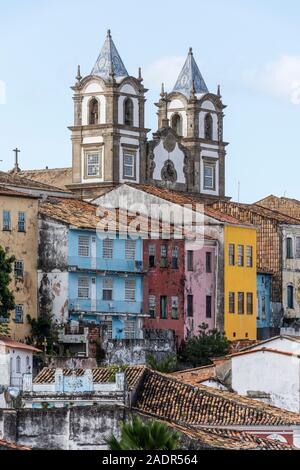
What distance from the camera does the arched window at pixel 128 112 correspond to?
369 feet

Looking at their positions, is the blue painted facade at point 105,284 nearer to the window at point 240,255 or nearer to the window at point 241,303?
the window at point 240,255

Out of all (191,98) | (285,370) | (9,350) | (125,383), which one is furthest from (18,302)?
(191,98)

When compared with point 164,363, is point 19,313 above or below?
above

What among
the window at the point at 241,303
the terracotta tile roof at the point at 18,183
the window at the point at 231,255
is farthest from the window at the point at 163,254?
the terracotta tile roof at the point at 18,183

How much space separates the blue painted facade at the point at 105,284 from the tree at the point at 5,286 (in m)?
3.86

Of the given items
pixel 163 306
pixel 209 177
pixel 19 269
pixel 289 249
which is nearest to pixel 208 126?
pixel 209 177

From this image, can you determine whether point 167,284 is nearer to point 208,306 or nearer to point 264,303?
point 208,306

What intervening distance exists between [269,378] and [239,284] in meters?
27.8

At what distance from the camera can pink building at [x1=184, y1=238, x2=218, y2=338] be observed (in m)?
94.5

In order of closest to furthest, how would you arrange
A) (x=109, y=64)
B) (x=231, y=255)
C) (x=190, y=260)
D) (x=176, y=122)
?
1. (x=190, y=260)
2. (x=231, y=255)
3. (x=109, y=64)
4. (x=176, y=122)

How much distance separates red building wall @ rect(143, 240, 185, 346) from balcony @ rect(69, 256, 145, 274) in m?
0.91

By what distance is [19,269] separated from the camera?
8725 cm

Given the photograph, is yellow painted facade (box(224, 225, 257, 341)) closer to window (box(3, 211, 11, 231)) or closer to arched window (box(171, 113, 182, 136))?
window (box(3, 211, 11, 231))

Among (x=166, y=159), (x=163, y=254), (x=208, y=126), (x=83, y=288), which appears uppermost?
(x=208, y=126)
